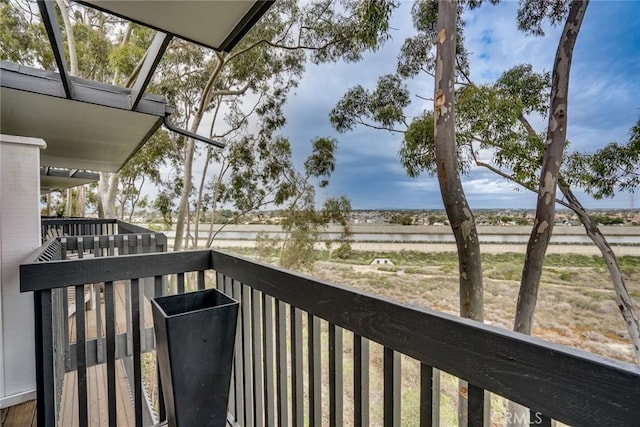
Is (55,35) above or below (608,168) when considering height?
above

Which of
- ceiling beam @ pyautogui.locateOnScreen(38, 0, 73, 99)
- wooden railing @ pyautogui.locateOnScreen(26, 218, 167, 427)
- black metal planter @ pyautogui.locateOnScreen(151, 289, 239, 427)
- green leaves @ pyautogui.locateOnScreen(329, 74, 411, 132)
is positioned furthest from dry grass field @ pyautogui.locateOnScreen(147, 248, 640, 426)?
green leaves @ pyautogui.locateOnScreen(329, 74, 411, 132)

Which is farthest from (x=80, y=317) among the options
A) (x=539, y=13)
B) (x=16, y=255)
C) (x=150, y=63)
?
(x=539, y=13)

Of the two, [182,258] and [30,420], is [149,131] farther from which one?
[30,420]

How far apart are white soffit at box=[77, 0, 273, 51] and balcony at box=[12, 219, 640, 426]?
1274mm

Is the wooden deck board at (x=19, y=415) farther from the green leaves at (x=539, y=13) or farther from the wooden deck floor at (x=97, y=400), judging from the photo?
the green leaves at (x=539, y=13)

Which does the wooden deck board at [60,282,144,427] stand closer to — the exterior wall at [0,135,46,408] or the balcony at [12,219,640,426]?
the balcony at [12,219,640,426]

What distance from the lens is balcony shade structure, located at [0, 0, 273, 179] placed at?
5.68 feet

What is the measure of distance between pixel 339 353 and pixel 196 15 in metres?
1.86

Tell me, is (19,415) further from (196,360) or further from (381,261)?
(381,261)

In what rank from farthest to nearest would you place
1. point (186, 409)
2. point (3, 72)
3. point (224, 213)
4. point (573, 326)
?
point (224, 213), point (573, 326), point (3, 72), point (186, 409)

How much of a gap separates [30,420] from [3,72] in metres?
2.47

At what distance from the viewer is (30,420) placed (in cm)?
207

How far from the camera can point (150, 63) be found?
265 cm

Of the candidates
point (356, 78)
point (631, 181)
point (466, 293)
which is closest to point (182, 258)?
point (466, 293)
